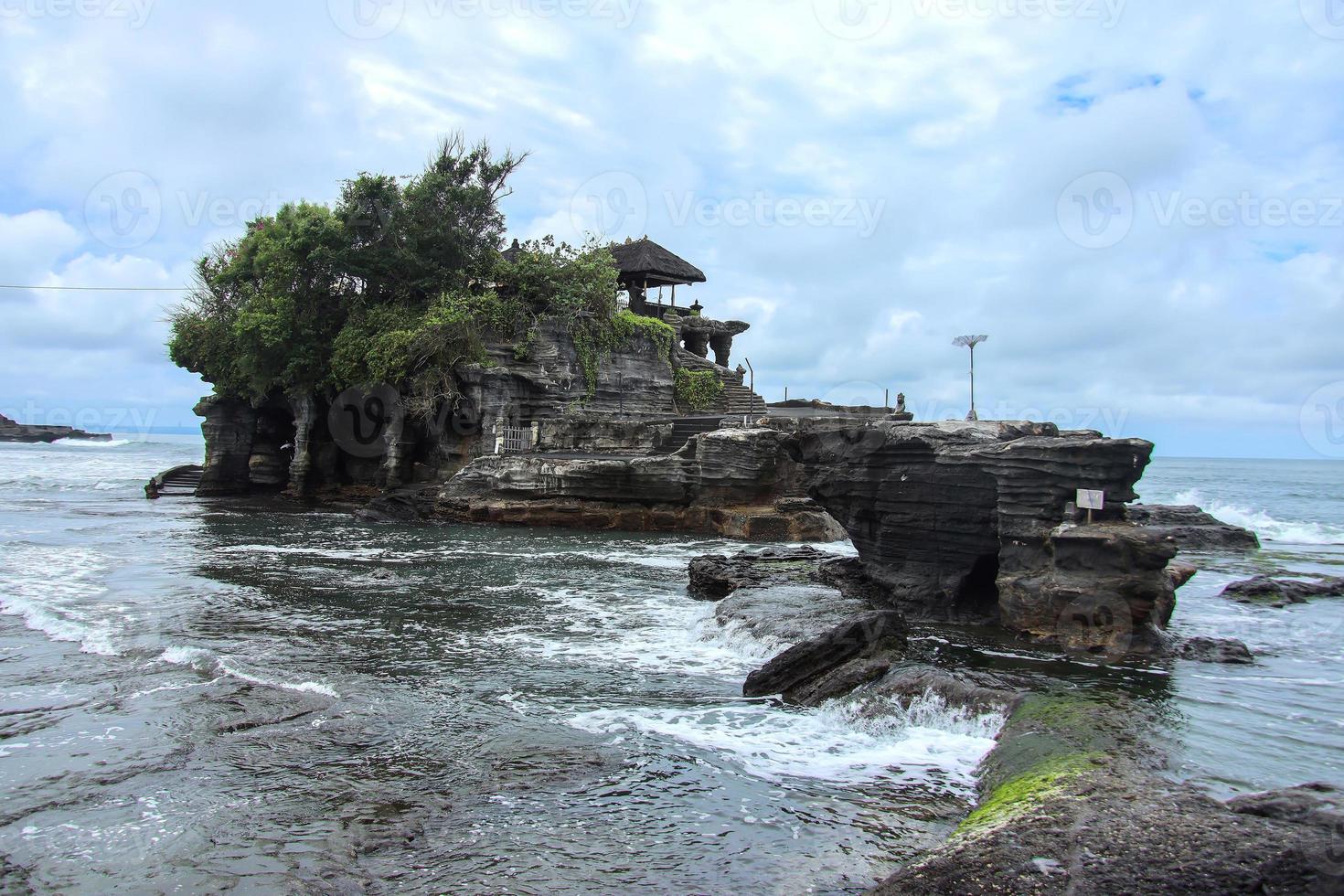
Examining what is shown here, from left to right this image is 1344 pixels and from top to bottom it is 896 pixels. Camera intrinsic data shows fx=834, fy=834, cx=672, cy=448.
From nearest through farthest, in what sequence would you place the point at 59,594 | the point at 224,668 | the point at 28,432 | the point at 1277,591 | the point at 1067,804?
1. the point at 1067,804
2. the point at 224,668
3. the point at 59,594
4. the point at 1277,591
5. the point at 28,432

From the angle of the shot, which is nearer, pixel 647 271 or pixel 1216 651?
pixel 1216 651

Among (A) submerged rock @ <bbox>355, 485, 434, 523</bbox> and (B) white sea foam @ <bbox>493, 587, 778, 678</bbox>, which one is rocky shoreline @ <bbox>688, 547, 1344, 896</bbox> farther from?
(A) submerged rock @ <bbox>355, 485, 434, 523</bbox>

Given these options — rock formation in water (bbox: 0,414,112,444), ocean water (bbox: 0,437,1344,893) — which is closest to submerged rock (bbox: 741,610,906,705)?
ocean water (bbox: 0,437,1344,893)

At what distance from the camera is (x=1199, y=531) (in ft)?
83.3

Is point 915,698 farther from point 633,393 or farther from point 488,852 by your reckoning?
point 633,393

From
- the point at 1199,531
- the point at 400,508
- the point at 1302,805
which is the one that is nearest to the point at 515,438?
the point at 400,508

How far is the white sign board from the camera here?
1098cm

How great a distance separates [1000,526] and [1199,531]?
1776cm

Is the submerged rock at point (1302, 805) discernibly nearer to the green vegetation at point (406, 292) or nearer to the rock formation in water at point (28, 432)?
the green vegetation at point (406, 292)

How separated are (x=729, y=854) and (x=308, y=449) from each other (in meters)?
33.4

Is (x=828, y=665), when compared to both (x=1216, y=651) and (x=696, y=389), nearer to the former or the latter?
(x=1216, y=651)

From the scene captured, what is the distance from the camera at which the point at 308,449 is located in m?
35.0

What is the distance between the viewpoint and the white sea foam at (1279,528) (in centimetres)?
2958

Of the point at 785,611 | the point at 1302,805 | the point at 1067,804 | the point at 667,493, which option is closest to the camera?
the point at 1302,805
